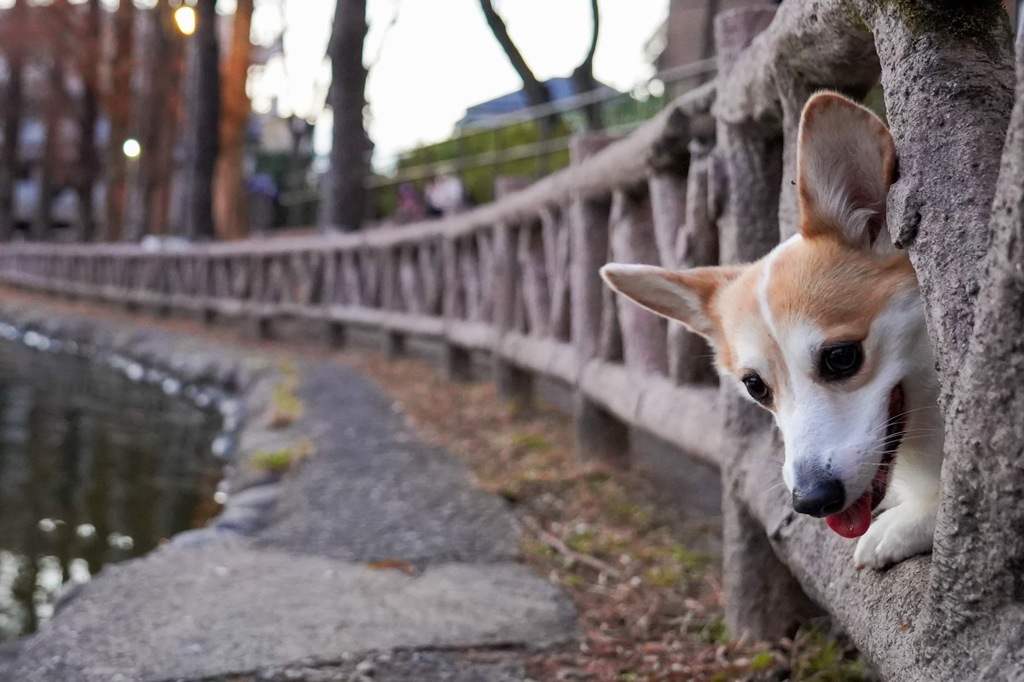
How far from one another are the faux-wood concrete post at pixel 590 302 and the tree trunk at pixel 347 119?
777 centimetres

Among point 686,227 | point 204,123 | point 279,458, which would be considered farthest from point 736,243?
point 204,123

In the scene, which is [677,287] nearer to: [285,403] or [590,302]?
[590,302]

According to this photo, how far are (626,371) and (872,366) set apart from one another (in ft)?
8.20

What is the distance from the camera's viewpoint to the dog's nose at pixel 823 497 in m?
1.80

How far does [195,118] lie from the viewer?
17109mm

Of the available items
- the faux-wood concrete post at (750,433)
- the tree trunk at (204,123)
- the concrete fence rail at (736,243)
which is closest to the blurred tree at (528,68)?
Result: the concrete fence rail at (736,243)

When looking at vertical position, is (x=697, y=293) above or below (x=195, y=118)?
below

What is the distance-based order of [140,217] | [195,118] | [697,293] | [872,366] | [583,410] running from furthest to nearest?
[140,217] < [195,118] < [583,410] < [697,293] < [872,366]

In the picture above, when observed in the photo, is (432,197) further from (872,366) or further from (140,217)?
(872,366)

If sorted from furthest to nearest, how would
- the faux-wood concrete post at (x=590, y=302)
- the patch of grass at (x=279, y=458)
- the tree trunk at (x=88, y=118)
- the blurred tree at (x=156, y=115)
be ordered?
the tree trunk at (x=88, y=118) < the blurred tree at (x=156, y=115) < the patch of grass at (x=279, y=458) < the faux-wood concrete post at (x=590, y=302)

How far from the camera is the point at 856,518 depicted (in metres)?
1.90

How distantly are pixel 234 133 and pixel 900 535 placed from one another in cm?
1948

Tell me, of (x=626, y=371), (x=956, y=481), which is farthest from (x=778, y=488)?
(x=626, y=371)

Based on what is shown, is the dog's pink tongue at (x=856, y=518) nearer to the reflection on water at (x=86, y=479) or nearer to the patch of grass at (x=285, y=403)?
the reflection on water at (x=86, y=479)
